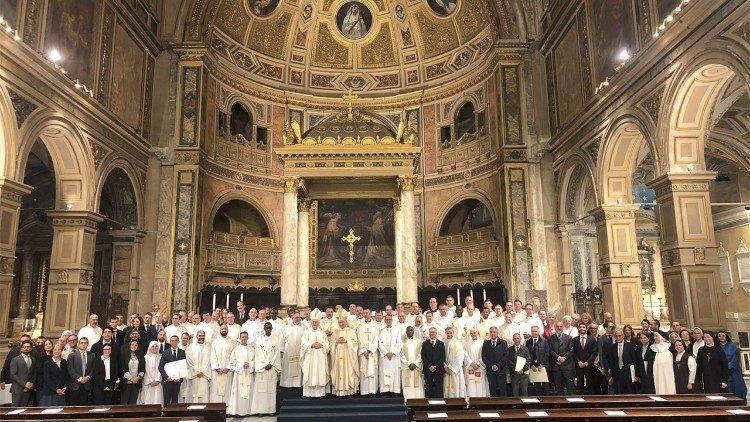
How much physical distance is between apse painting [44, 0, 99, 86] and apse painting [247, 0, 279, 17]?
24.1 feet

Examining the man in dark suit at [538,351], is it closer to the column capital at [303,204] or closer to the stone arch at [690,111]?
the stone arch at [690,111]

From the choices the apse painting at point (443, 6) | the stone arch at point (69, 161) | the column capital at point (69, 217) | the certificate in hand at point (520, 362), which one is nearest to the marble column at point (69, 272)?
the column capital at point (69, 217)

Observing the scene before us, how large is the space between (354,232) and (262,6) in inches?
367

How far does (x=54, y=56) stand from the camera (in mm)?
12055

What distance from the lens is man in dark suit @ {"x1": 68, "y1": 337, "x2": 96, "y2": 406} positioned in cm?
815

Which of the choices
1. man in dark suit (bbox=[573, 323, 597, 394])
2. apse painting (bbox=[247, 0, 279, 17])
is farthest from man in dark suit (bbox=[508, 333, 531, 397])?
apse painting (bbox=[247, 0, 279, 17])

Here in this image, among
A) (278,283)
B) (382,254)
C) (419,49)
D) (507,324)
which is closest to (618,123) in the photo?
(507,324)

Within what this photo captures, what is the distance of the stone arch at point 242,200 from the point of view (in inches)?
745

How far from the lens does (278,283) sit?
20.3 metres

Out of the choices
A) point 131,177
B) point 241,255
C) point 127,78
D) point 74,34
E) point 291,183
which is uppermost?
point 127,78

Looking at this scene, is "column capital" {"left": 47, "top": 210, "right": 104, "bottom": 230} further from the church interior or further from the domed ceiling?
Result: the domed ceiling

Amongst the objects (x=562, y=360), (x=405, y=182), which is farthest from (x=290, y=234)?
(x=562, y=360)

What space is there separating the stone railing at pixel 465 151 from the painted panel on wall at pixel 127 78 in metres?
10.9

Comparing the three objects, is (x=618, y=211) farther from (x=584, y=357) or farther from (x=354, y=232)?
(x=354, y=232)
